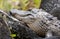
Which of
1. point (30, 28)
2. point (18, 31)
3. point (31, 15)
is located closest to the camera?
point (18, 31)

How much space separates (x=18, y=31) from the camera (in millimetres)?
2146

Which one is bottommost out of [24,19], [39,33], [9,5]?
[39,33]

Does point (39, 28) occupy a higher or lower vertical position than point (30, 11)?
lower

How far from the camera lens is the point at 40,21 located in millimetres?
2379

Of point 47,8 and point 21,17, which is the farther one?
point 47,8

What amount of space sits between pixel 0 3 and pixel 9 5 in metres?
0.13

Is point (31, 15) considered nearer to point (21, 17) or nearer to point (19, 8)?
point (21, 17)

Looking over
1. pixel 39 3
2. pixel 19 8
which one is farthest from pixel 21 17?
pixel 39 3

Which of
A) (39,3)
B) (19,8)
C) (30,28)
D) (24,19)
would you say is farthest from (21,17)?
(39,3)

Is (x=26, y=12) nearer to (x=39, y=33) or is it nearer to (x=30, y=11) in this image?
(x=30, y=11)

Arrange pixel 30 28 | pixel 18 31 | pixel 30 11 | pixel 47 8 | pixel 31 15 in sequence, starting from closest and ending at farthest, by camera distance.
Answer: pixel 18 31 → pixel 30 28 → pixel 31 15 → pixel 30 11 → pixel 47 8

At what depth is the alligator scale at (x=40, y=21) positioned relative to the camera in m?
2.32

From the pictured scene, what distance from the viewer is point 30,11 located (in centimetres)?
266

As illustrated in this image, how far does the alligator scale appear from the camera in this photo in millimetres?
2316
